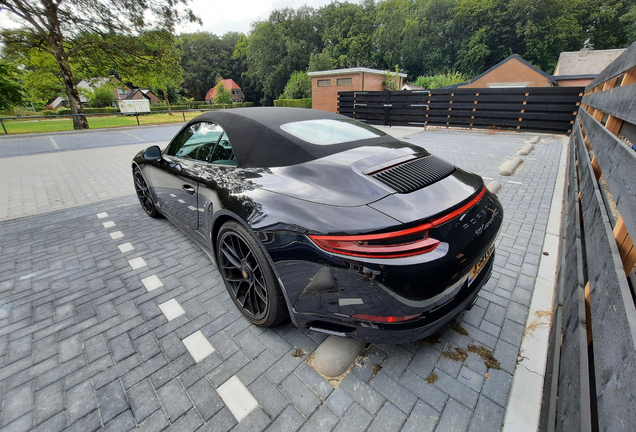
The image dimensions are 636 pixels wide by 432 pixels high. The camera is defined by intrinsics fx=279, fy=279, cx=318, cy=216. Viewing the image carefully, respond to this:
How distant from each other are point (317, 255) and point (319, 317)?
0.38 meters

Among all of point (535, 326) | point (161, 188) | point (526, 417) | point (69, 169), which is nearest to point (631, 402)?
point (526, 417)

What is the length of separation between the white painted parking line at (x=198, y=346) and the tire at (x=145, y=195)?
2399 mm

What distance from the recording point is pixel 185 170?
261cm

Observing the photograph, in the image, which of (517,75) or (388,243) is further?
(517,75)

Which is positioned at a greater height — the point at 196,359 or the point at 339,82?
the point at 339,82

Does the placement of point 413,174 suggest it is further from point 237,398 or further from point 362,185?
point 237,398

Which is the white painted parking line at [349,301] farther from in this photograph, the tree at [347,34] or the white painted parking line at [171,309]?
the tree at [347,34]

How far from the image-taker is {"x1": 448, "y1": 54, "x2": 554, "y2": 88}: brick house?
2708cm

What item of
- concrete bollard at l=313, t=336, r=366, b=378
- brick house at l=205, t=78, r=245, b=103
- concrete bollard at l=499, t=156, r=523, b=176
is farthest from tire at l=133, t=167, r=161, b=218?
brick house at l=205, t=78, r=245, b=103

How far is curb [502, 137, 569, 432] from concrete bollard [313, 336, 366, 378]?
2.67 feet

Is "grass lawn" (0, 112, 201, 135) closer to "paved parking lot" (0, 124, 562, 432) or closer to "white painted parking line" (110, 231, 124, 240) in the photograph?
"white painted parking line" (110, 231, 124, 240)

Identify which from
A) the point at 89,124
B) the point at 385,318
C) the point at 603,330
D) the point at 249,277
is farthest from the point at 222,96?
the point at 603,330

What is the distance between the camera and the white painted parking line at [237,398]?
1.48 metres

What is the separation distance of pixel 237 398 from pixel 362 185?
1380 mm
